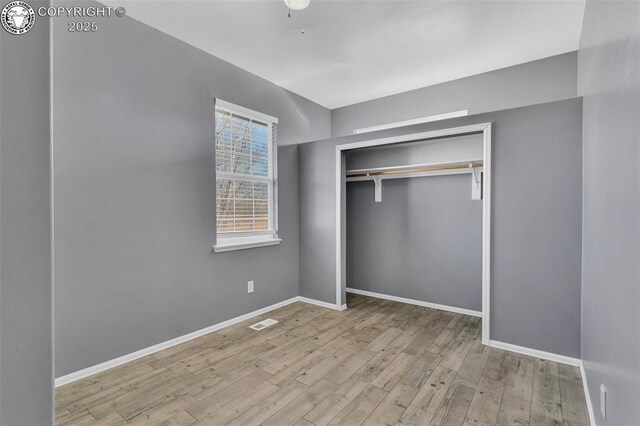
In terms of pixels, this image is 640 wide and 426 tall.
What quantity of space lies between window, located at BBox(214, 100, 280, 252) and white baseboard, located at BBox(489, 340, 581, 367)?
2.50 m

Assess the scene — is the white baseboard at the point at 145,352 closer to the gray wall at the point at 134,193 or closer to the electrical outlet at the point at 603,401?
the gray wall at the point at 134,193

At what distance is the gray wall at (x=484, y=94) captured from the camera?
3262mm

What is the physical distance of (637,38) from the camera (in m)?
0.95

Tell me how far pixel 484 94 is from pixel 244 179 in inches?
119

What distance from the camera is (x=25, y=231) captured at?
721 millimetres

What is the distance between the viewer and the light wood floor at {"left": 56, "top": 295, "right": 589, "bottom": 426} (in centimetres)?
184

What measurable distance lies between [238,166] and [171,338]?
1.83m

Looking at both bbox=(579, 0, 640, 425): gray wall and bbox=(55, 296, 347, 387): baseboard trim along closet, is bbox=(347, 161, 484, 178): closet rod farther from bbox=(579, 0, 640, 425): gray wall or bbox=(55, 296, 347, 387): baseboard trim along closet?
bbox=(55, 296, 347, 387): baseboard trim along closet

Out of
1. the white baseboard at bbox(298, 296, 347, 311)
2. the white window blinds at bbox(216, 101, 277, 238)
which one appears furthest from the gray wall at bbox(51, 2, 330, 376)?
the white baseboard at bbox(298, 296, 347, 311)

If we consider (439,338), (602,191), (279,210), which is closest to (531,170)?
(602,191)

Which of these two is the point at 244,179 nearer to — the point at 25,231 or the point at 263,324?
the point at 263,324

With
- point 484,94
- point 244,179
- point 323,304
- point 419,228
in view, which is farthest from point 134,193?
point 484,94

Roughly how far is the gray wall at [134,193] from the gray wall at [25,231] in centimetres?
178

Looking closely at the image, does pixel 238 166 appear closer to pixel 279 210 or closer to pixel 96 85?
pixel 279 210
